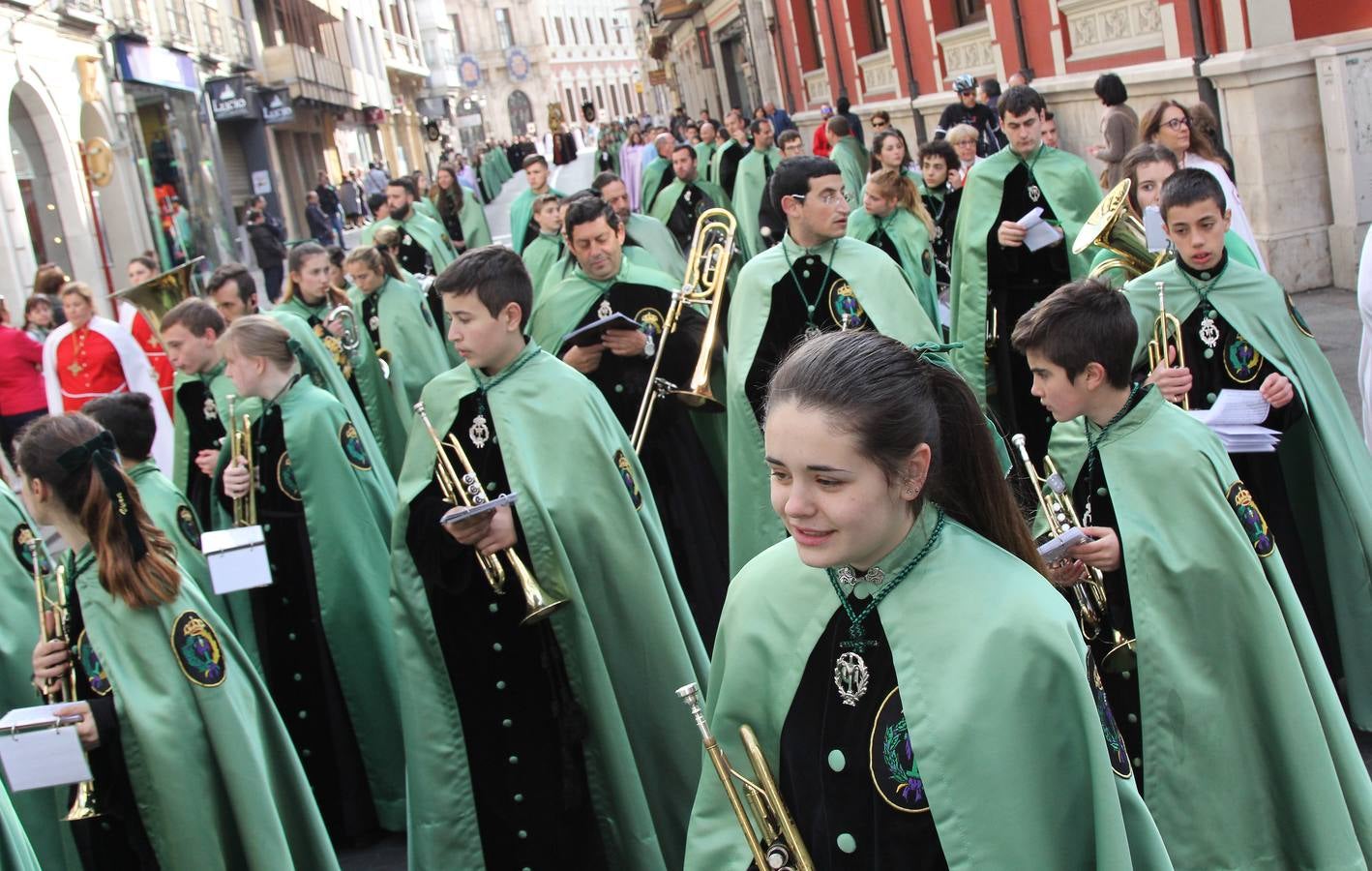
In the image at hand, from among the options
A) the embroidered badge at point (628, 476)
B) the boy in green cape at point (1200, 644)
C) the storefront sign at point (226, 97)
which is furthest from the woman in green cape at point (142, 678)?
the storefront sign at point (226, 97)

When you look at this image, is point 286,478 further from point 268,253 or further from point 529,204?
point 268,253

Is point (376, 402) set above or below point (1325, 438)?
above

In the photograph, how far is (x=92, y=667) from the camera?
13.6ft

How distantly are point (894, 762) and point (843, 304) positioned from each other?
3.83 m

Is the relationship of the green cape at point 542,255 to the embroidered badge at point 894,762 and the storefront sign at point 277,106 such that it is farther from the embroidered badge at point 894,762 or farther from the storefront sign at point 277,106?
the storefront sign at point 277,106

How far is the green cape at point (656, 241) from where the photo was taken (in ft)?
33.9

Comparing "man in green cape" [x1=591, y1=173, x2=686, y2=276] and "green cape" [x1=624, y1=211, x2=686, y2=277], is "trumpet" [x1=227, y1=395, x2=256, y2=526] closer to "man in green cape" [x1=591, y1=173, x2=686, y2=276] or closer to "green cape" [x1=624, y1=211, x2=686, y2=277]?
"man in green cape" [x1=591, y1=173, x2=686, y2=276]

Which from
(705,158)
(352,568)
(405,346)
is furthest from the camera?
(705,158)

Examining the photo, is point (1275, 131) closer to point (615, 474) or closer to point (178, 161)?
point (615, 474)

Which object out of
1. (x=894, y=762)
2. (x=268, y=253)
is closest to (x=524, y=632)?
(x=894, y=762)

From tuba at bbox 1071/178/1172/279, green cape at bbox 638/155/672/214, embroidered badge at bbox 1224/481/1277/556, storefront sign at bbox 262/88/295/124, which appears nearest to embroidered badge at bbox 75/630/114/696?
embroidered badge at bbox 1224/481/1277/556

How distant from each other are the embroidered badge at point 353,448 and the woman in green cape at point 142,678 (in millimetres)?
1795

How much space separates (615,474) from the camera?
4.93m

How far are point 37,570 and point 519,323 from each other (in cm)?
163
